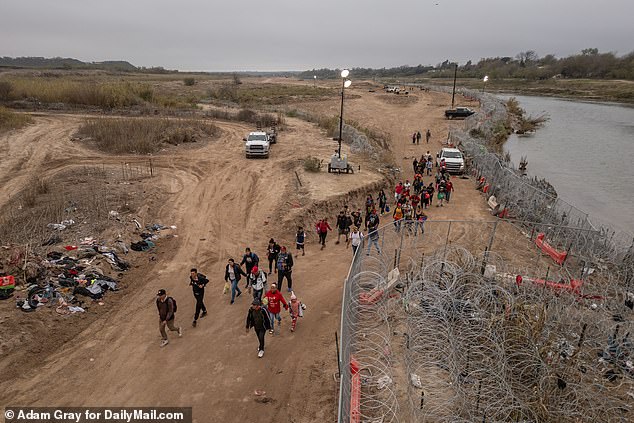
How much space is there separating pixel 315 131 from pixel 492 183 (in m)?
18.4

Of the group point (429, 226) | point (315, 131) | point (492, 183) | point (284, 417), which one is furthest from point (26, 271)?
point (315, 131)

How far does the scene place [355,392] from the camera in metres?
8.18

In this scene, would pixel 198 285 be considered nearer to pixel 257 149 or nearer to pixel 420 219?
pixel 420 219

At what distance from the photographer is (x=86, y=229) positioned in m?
15.8

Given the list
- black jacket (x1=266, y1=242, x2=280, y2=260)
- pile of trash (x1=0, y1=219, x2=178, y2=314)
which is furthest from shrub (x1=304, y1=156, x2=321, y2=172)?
black jacket (x1=266, y1=242, x2=280, y2=260)

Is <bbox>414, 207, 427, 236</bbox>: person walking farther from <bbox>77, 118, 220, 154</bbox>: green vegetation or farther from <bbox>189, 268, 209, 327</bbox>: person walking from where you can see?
<bbox>77, 118, 220, 154</bbox>: green vegetation

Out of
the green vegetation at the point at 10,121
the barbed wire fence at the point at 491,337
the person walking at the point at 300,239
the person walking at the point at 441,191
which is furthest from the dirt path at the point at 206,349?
the green vegetation at the point at 10,121

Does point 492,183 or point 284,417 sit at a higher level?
point 492,183

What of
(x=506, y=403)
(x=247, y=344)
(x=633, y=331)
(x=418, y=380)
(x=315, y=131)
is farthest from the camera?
(x=315, y=131)

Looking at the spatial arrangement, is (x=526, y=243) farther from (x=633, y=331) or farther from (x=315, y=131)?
(x=315, y=131)

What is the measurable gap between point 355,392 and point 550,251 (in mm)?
Answer: 11274

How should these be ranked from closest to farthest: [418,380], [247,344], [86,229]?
[418,380]
[247,344]
[86,229]

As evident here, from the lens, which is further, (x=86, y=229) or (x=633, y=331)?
(x=86, y=229)

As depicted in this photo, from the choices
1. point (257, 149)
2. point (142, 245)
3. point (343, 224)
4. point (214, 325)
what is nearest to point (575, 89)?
point (257, 149)
